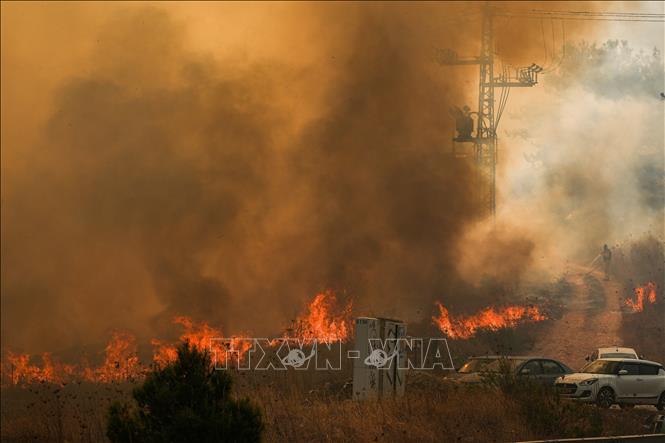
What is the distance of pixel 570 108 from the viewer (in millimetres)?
69938

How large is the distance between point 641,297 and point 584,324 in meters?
2.88

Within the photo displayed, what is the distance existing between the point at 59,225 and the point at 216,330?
44.4ft

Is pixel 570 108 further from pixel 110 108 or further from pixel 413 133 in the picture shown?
pixel 110 108

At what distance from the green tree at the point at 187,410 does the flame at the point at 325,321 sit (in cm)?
2228

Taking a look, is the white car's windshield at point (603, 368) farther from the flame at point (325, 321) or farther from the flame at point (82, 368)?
the flame at point (82, 368)

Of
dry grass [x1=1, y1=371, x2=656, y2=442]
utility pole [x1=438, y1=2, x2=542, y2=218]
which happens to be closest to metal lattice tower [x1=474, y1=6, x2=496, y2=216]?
utility pole [x1=438, y1=2, x2=542, y2=218]

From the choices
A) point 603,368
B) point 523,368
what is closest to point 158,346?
point 523,368

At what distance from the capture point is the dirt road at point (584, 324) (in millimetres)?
36188

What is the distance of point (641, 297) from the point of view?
40281mm

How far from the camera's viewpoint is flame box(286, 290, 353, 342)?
35.0 metres

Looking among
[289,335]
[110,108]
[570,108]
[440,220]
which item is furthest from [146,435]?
[570,108]

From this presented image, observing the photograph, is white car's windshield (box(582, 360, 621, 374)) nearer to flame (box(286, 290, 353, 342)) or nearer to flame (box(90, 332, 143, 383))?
flame (box(286, 290, 353, 342))

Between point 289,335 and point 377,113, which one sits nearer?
point 289,335

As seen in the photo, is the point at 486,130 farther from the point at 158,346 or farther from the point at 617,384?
the point at 617,384
